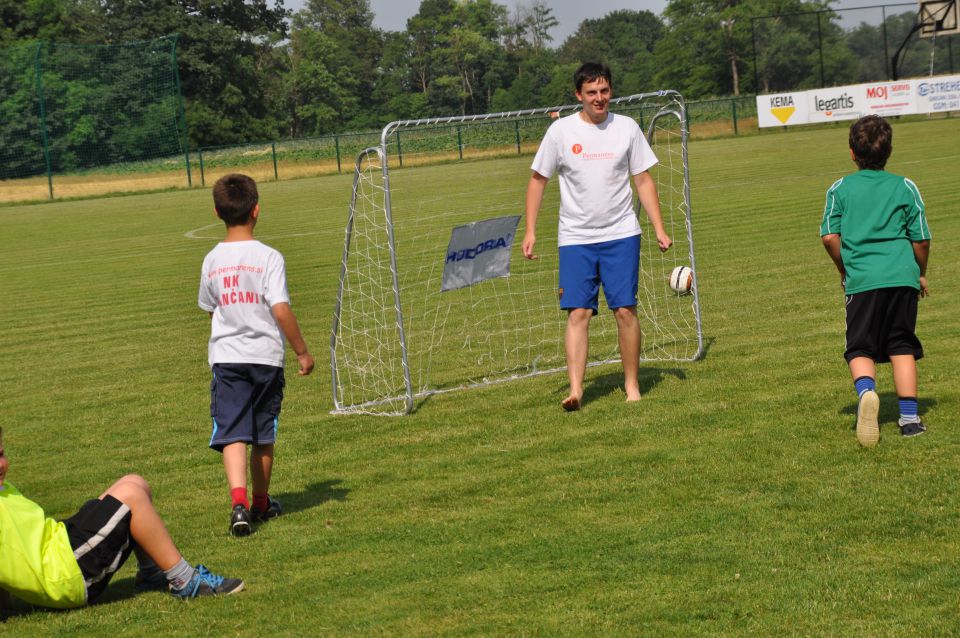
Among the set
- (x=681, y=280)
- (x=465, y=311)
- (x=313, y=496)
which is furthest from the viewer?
(x=465, y=311)

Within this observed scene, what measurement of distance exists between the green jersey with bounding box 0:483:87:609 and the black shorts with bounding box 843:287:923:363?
3.96m

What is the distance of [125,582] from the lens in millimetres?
4969

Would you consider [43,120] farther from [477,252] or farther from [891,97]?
[477,252]

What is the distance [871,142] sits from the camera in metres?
6.05

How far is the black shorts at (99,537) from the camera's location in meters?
4.37

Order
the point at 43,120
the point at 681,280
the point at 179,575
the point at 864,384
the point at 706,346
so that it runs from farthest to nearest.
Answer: the point at 43,120 < the point at 706,346 < the point at 681,280 < the point at 864,384 < the point at 179,575

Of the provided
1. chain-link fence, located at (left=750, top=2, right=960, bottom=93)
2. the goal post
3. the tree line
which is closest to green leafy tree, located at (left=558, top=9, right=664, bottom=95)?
the tree line

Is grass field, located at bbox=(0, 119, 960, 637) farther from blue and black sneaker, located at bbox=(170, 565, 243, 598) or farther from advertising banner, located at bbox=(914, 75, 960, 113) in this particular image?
advertising banner, located at bbox=(914, 75, 960, 113)

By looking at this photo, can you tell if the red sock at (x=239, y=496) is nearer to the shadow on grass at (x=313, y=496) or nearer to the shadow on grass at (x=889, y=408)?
the shadow on grass at (x=313, y=496)

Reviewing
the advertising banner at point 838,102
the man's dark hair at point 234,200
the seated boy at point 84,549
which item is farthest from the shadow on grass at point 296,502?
the advertising banner at point 838,102

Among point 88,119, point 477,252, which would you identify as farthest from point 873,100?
point 477,252

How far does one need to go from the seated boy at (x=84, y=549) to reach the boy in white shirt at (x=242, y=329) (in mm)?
771

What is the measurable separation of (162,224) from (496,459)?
23.6 m

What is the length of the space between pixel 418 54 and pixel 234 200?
376 feet
